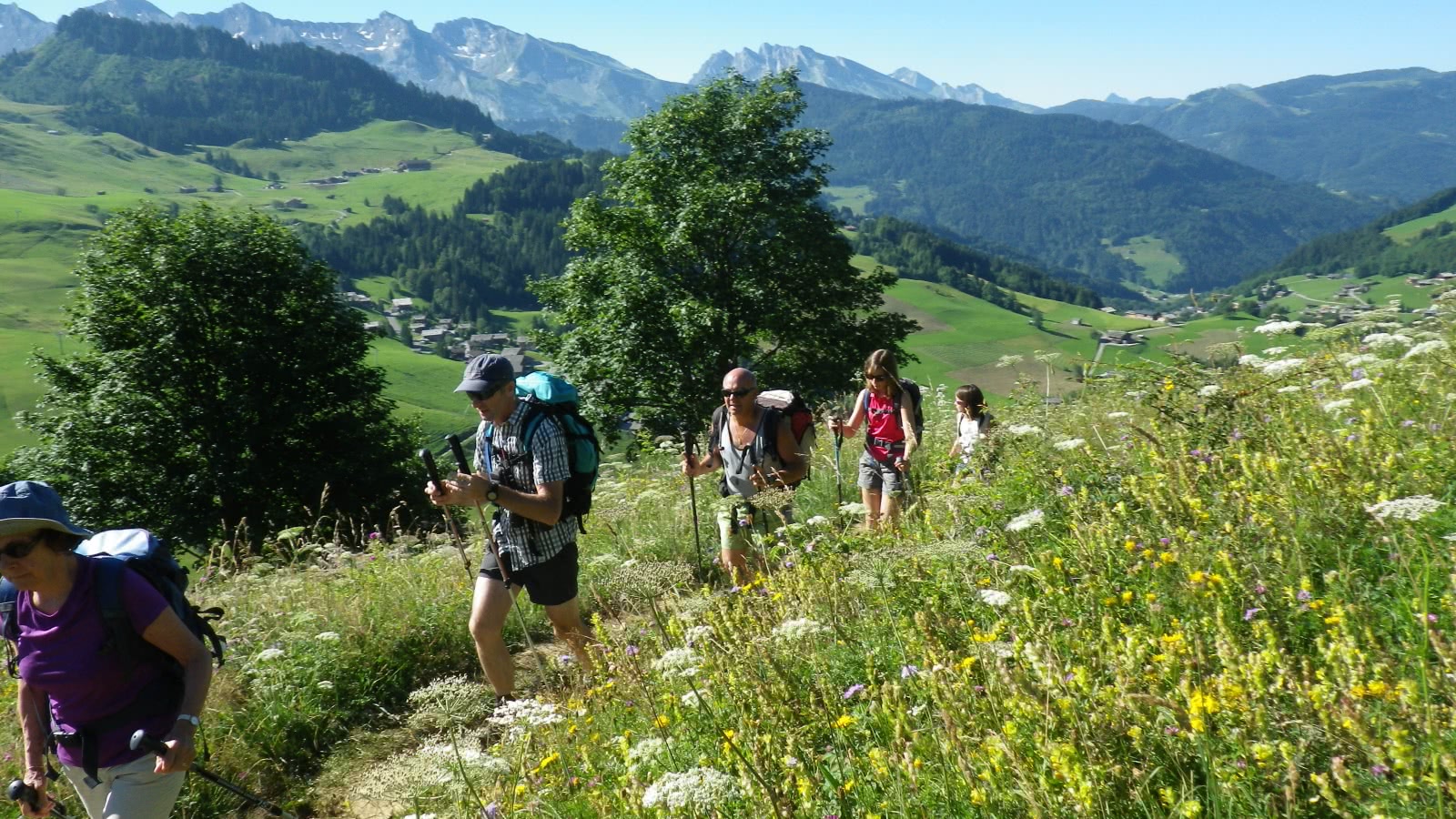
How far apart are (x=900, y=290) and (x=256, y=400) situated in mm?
129062

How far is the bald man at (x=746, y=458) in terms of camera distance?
20.7 feet

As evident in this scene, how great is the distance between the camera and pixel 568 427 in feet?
16.6

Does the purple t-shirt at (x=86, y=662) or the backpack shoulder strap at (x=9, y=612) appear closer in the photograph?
the purple t-shirt at (x=86, y=662)

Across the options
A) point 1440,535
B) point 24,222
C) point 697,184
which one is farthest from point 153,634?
point 24,222

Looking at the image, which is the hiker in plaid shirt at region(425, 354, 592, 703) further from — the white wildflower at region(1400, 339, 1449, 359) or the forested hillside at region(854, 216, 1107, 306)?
the forested hillside at region(854, 216, 1107, 306)

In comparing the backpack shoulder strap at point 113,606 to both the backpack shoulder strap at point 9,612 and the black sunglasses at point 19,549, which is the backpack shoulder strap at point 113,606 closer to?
the black sunglasses at point 19,549

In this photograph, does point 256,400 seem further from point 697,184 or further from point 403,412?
point 403,412

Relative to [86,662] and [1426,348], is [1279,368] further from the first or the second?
[86,662]

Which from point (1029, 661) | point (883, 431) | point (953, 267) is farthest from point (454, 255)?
point (1029, 661)

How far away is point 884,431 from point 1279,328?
3.36 metres

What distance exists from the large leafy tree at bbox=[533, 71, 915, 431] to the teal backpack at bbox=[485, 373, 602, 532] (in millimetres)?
25880

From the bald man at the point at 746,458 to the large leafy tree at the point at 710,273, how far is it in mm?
24396

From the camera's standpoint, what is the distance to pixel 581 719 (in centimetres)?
416

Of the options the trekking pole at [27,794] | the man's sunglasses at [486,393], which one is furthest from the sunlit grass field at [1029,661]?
the man's sunglasses at [486,393]
